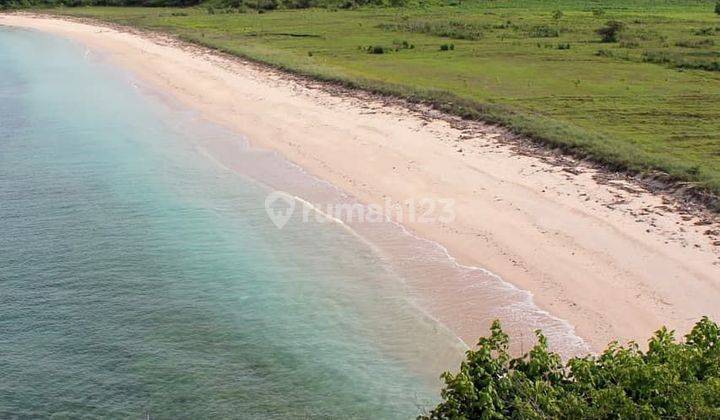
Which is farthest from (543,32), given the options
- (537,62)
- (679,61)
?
(679,61)

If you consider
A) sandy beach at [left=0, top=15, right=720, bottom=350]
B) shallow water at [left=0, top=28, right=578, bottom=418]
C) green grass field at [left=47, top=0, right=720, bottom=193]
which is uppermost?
green grass field at [left=47, top=0, right=720, bottom=193]

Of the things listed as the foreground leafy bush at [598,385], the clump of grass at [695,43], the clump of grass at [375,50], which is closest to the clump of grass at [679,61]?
the clump of grass at [695,43]

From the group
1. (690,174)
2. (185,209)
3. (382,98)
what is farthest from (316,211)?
(382,98)

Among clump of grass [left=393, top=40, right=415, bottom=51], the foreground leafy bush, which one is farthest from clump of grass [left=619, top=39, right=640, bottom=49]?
the foreground leafy bush

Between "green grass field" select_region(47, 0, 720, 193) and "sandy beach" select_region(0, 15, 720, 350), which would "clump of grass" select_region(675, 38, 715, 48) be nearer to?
"green grass field" select_region(47, 0, 720, 193)

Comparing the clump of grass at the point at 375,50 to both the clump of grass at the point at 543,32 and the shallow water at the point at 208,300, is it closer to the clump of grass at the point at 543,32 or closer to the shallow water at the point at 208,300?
the clump of grass at the point at 543,32

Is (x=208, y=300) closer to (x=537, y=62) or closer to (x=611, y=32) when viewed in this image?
(x=537, y=62)
